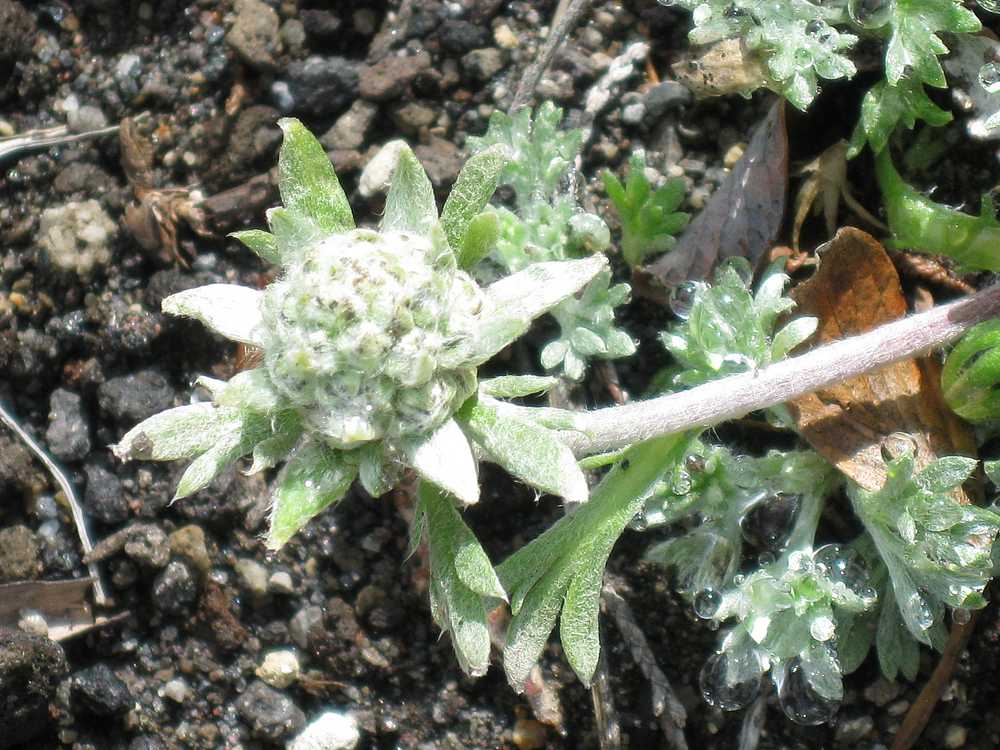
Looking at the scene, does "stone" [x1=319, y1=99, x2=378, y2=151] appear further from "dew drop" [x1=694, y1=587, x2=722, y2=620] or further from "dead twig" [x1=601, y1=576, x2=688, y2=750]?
"dew drop" [x1=694, y1=587, x2=722, y2=620]

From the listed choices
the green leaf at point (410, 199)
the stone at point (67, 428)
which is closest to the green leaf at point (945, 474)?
the green leaf at point (410, 199)

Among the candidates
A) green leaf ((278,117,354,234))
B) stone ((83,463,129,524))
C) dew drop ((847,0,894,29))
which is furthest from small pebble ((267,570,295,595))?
dew drop ((847,0,894,29))

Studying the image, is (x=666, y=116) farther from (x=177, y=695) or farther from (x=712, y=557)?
(x=177, y=695)

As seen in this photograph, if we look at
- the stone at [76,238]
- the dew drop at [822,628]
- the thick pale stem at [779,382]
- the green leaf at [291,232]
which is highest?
the green leaf at [291,232]

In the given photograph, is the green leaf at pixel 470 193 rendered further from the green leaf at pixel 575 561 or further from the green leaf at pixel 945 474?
the green leaf at pixel 945 474

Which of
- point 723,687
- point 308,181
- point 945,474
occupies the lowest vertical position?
point 723,687

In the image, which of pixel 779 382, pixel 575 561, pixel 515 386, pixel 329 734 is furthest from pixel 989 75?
pixel 329 734

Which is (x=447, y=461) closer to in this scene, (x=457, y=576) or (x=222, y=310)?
(x=457, y=576)
